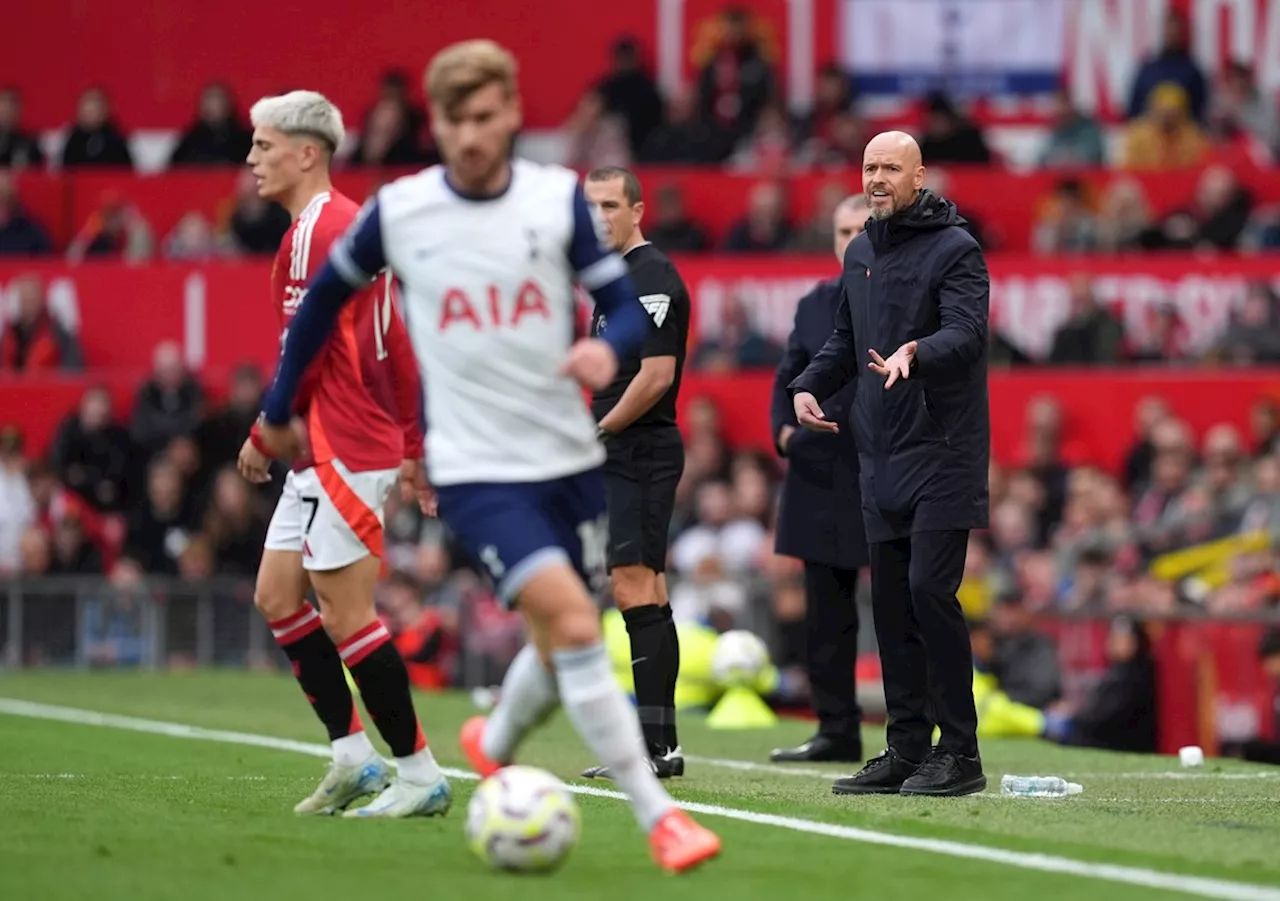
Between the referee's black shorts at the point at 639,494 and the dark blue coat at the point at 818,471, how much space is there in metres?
1.11

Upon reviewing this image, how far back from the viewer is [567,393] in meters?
6.78

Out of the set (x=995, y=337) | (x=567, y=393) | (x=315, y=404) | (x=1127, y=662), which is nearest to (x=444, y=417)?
(x=567, y=393)

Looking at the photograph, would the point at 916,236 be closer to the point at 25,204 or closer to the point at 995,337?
the point at 995,337

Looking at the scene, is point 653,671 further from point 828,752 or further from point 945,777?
point 945,777

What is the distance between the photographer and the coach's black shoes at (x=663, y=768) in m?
9.65

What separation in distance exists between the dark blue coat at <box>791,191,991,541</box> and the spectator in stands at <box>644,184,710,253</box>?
1211 centimetres

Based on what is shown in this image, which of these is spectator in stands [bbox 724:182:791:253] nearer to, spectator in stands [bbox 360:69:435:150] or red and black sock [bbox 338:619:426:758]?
spectator in stands [bbox 360:69:435:150]

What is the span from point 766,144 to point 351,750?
16222 mm

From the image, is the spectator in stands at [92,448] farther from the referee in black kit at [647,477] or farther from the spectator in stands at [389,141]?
the referee in black kit at [647,477]

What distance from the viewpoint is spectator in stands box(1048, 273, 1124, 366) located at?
64.8ft

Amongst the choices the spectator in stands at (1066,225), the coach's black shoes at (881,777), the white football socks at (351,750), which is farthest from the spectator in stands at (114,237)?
the white football socks at (351,750)

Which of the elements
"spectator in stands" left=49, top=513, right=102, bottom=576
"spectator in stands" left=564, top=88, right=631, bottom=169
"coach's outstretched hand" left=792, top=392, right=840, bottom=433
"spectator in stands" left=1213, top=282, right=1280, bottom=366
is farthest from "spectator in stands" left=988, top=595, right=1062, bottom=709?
"spectator in stands" left=564, top=88, right=631, bottom=169

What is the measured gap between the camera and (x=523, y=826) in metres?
6.48

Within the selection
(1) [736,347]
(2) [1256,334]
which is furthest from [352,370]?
(2) [1256,334]
